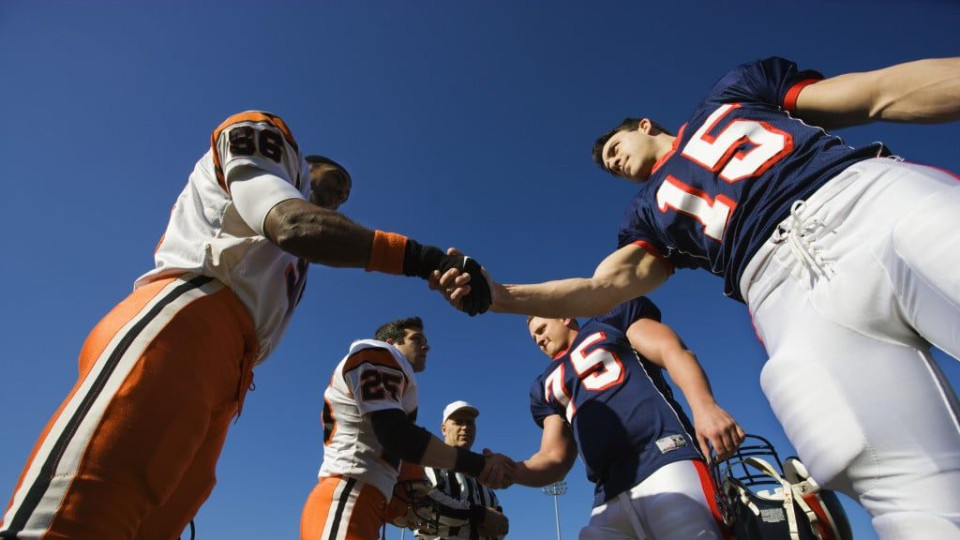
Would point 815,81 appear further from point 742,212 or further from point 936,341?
point 936,341

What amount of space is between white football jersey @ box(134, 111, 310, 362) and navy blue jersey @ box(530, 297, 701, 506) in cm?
220

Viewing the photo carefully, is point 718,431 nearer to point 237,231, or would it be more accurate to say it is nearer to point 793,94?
point 793,94

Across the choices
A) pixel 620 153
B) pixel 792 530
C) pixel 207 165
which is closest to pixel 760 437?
pixel 792 530

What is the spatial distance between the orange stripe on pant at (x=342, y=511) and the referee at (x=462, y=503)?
1.46 metres

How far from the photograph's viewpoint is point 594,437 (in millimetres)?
3193

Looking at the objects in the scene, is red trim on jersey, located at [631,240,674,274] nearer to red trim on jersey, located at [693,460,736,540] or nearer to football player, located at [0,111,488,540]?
football player, located at [0,111,488,540]

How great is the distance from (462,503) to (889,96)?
4.76 metres

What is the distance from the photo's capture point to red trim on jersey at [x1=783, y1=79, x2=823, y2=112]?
6.16 ft

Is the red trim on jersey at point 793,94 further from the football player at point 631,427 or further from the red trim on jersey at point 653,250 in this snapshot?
the football player at point 631,427

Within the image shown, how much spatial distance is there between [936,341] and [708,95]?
58.1 inches

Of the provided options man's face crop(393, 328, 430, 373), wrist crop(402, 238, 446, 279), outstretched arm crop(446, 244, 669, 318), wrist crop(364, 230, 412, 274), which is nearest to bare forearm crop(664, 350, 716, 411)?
outstretched arm crop(446, 244, 669, 318)

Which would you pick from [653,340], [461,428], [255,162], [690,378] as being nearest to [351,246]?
[255,162]

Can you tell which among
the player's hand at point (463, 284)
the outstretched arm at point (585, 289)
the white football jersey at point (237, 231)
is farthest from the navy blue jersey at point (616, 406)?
the white football jersey at point (237, 231)

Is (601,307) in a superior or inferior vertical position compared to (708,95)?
inferior
